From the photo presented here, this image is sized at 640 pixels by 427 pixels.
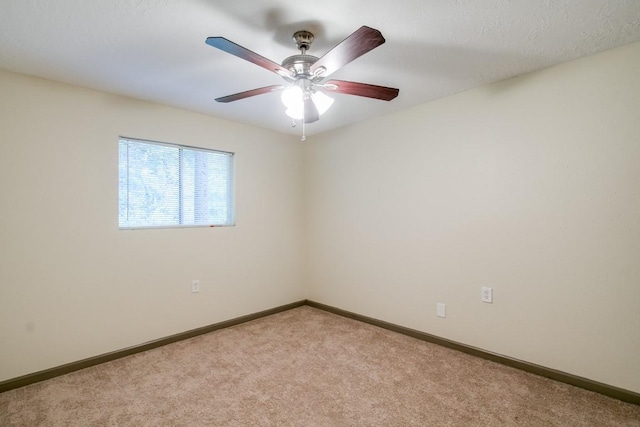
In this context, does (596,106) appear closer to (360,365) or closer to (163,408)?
(360,365)

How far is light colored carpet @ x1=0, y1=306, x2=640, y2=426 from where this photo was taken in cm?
177

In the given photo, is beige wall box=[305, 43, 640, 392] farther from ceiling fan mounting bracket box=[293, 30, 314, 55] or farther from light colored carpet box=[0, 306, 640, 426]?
ceiling fan mounting bracket box=[293, 30, 314, 55]

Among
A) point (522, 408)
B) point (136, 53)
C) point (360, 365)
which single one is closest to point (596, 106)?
point (522, 408)

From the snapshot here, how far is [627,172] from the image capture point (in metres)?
1.90

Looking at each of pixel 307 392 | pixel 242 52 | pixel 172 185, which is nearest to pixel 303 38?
pixel 242 52

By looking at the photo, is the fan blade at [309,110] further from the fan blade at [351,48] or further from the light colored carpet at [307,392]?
the light colored carpet at [307,392]

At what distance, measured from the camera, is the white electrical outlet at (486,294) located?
245 centimetres

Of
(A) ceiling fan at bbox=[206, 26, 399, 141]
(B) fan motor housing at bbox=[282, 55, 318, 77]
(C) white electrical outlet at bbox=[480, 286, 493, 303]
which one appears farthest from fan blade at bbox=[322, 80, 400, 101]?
(C) white electrical outlet at bbox=[480, 286, 493, 303]

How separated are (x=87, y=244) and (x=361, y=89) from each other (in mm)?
2363

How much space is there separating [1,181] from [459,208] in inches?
133

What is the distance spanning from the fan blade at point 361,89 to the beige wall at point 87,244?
5.93 ft

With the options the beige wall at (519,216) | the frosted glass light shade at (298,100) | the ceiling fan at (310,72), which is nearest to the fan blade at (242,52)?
the ceiling fan at (310,72)

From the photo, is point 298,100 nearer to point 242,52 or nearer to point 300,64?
point 300,64

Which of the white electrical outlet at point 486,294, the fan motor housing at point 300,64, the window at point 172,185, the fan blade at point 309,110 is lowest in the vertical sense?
the white electrical outlet at point 486,294
